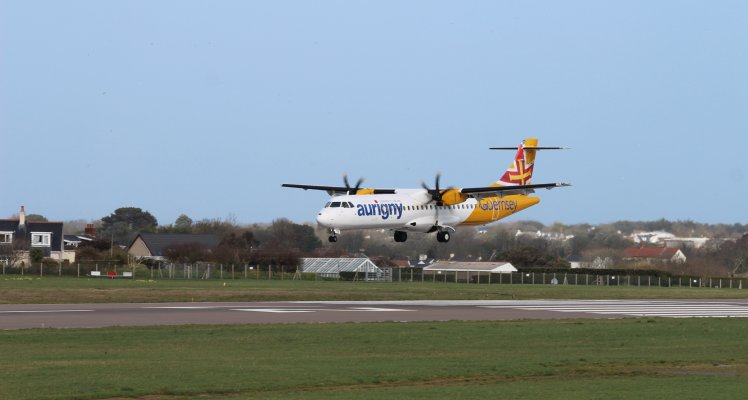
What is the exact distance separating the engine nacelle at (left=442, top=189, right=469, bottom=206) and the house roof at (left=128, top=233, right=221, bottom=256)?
138 feet

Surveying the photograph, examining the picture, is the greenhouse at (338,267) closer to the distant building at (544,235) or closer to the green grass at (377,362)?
the distant building at (544,235)

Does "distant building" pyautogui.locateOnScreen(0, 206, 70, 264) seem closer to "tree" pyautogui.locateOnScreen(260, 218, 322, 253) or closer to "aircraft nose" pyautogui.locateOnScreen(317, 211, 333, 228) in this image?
"tree" pyautogui.locateOnScreen(260, 218, 322, 253)

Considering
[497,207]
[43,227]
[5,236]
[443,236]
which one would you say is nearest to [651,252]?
[497,207]

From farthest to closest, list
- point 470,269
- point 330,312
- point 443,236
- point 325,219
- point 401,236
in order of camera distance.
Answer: point 470,269 < point 401,236 < point 443,236 < point 325,219 < point 330,312

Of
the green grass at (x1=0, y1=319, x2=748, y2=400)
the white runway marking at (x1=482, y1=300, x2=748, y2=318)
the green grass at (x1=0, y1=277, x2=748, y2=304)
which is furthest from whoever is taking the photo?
the green grass at (x1=0, y1=277, x2=748, y2=304)

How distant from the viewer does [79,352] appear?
78.3 feet

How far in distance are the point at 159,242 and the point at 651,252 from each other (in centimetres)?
4885

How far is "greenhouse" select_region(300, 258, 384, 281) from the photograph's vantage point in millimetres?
81688

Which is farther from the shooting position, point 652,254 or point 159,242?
point 652,254

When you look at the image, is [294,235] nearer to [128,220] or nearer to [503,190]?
[503,190]

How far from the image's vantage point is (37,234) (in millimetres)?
100750

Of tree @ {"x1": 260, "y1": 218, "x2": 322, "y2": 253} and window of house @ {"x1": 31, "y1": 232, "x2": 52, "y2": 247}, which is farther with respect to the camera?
tree @ {"x1": 260, "y1": 218, "x2": 322, "y2": 253}

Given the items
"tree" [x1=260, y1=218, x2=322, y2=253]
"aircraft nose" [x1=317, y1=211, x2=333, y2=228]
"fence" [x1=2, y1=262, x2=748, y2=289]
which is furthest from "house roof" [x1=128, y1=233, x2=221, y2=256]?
"aircraft nose" [x1=317, y1=211, x2=333, y2=228]

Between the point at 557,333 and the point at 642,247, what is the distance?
8852cm
